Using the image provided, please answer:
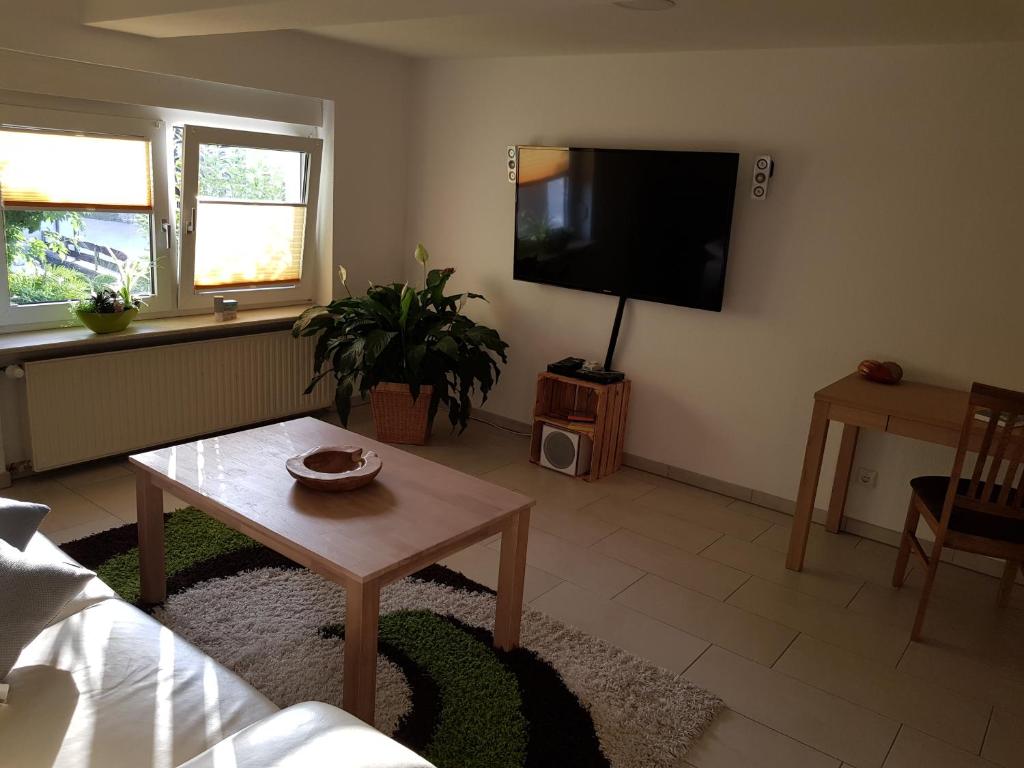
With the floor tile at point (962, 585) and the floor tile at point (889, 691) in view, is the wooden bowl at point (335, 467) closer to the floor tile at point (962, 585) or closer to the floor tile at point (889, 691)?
the floor tile at point (889, 691)

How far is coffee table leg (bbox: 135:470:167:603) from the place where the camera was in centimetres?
264

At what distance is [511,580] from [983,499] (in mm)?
1658

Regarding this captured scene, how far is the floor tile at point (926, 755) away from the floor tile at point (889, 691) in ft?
0.12

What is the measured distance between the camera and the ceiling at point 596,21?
2592 millimetres

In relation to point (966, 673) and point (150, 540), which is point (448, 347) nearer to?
point (150, 540)

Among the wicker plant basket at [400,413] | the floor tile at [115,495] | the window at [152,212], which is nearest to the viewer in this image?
the floor tile at [115,495]

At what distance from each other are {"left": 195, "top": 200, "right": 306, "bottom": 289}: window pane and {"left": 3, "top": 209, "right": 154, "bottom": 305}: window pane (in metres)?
0.31

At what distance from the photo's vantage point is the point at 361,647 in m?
2.05

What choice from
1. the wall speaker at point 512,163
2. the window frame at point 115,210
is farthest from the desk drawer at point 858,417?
the window frame at point 115,210

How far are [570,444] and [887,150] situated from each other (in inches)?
79.6

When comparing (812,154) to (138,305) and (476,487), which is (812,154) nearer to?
(476,487)

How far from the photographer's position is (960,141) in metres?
3.28

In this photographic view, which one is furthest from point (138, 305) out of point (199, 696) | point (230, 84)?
point (199, 696)

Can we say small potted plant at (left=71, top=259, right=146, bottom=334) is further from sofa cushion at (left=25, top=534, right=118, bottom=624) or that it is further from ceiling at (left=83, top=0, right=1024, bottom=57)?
sofa cushion at (left=25, top=534, right=118, bottom=624)
